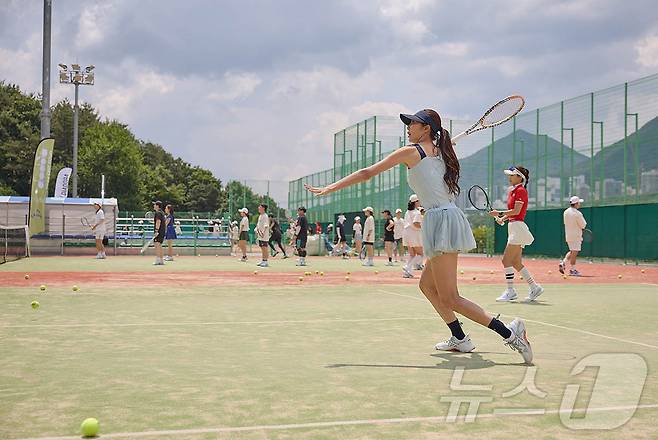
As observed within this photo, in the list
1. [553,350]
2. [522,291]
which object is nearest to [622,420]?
[553,350]

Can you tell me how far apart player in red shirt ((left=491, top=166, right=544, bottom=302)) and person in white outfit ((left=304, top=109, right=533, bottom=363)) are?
15.4 feet

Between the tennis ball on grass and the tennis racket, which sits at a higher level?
the tennis racket

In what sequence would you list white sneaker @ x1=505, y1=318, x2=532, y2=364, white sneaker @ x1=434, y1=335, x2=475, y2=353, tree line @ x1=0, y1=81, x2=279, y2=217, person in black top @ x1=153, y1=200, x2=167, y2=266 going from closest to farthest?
white sneaker @ x1=505, y1=318, x2=532, y2=364 → white sneaker @ x1=434, y1=335, x2=475, y2=353 → person in black top @ x1=153, y1=200, x2=167, y2=266 → tree line @ x1=0, y1=81, x2=279, y2=217

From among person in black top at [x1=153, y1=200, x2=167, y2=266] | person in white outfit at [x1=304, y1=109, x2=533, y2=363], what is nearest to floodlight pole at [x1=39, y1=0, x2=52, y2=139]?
person in black top at [x1=153, y1=200, x2=167, y2=266]

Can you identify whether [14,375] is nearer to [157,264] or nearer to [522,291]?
[522,291]

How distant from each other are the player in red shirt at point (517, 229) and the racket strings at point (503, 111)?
196 cm

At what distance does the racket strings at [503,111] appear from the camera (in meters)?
8.80

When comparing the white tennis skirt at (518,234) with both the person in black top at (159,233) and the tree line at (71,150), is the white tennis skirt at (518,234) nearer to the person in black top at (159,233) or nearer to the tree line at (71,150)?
the person in black top at (159,233)

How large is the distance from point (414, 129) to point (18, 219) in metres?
28.5

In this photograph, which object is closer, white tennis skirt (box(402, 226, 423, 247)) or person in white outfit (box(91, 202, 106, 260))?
white tennis skirt (box(402, 226, 423, 247))

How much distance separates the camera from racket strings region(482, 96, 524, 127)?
8.80 meters

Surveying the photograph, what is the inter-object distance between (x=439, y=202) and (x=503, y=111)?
3.20m

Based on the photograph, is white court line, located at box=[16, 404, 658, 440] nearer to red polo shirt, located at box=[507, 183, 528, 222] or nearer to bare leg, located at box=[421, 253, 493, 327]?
bare leg, located at box=[421, 253, 493, 327]

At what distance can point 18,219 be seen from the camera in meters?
31.3
